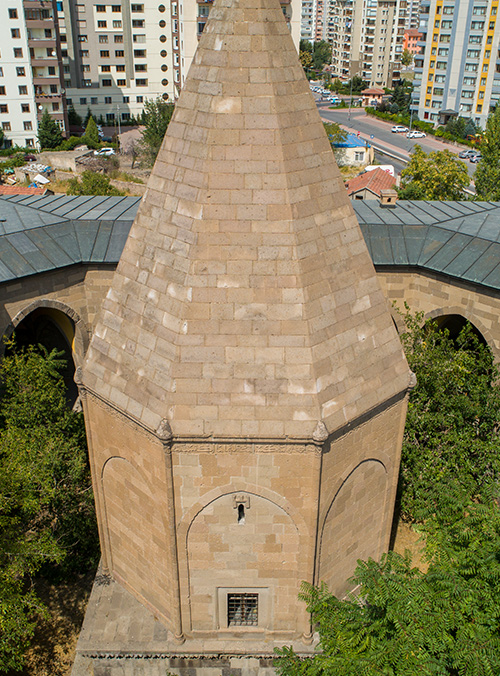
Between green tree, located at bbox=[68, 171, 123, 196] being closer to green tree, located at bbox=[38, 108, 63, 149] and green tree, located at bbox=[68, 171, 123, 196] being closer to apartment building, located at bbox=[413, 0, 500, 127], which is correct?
green tree, located at bbox=[38, 108, 63, 149]

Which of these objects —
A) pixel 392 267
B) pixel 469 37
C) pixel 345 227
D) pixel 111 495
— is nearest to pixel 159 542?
pixel 111 495

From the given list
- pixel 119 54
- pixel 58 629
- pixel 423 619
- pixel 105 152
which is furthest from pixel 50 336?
pixel 119 54

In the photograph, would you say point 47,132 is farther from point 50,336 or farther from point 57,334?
point 57,334

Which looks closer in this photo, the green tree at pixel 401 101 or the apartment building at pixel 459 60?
the apartment building at pixel 459 60

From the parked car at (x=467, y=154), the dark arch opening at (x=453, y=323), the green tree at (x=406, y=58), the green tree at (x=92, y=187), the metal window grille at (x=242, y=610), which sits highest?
the green tree at (x=406, y=58)

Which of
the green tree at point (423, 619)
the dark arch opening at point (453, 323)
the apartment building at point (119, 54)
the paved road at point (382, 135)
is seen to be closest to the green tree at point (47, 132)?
the apartment building at point (119, 54)

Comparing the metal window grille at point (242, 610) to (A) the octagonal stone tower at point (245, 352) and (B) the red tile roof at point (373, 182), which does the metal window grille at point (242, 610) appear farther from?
(B) the red tile roof at point (373, 182)

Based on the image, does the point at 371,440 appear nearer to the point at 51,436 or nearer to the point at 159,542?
the point at 159,542
